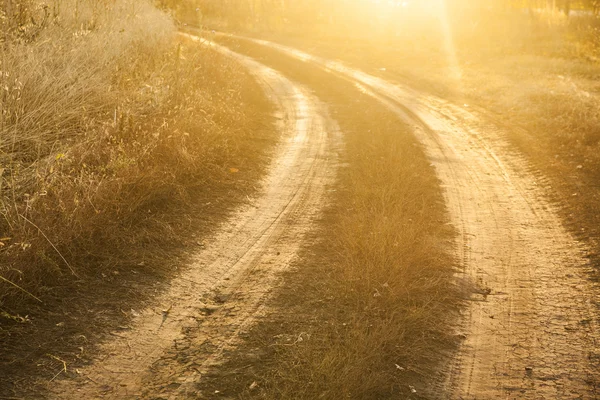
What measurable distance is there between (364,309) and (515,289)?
155cm

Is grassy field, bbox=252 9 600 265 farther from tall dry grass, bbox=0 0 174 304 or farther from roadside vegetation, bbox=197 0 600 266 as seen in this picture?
tall dry grass, bbox=0 0 174 304

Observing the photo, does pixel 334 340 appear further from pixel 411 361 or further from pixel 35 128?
pixel 35 128

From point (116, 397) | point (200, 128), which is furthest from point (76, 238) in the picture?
point (200, 128)

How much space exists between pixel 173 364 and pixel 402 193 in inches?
165

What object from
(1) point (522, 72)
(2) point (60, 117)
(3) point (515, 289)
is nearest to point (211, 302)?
(3) point (515, 289)

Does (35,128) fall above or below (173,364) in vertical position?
above

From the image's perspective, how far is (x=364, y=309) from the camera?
493 centimetres

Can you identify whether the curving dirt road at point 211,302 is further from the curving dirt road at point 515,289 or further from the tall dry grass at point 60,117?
the curving dirt road at point 515,289

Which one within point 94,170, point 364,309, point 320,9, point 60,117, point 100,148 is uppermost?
point 320,9

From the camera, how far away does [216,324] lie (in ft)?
15.6

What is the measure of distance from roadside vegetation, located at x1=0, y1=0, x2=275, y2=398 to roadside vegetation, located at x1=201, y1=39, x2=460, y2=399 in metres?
1.23

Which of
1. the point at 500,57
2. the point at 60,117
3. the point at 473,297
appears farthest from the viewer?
the point at 500,57

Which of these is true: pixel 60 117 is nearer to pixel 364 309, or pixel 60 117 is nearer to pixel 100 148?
pixel 100 148

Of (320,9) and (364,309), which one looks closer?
(364,309)
